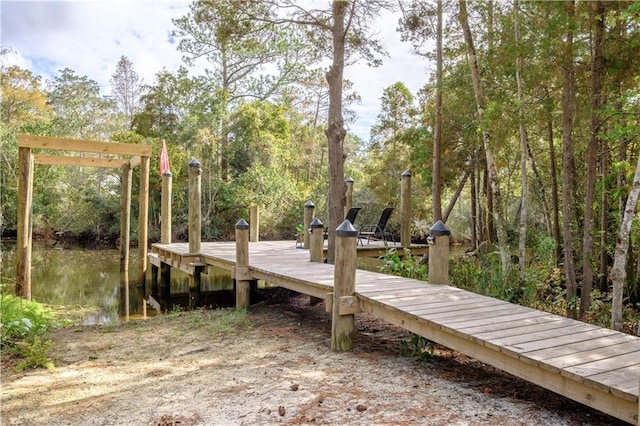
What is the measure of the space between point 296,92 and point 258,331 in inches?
801

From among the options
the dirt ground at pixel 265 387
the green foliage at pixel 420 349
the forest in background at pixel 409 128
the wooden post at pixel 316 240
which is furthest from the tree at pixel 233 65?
the green foliage at pixel 420 349

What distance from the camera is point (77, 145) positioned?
335 inches

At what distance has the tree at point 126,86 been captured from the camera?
32.9 m

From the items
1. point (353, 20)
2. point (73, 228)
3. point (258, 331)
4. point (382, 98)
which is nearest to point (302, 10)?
point (353, 20)

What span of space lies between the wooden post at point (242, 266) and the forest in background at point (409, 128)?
1710 mm

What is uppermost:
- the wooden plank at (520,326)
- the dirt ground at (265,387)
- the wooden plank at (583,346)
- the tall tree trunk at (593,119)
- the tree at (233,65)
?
the tree at (233,65)

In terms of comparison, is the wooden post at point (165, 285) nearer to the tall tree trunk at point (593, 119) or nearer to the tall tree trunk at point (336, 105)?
the tall tree trunk at point (336, 105)

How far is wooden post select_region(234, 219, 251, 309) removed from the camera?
655cm

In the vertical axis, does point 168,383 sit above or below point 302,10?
below

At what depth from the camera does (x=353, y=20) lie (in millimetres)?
7590

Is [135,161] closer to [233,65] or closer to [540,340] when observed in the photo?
[540,340]

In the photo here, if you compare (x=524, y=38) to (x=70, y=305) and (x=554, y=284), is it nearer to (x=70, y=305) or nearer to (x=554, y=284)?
(x=554, y=284)

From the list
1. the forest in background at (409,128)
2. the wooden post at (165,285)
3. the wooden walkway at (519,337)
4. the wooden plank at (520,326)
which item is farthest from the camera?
the wooden post at (165,285)

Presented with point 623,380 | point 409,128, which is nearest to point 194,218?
point 623,380
